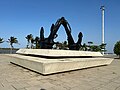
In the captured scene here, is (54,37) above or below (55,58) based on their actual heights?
above

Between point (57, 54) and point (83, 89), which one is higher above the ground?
point (57, 54)

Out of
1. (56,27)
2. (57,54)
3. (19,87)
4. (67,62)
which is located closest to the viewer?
(19,87)

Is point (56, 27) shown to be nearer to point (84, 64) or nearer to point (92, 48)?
point (84, 64)

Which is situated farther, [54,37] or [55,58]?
[54,37]

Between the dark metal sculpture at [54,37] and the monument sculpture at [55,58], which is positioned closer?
the monument sculpture at [55,58]

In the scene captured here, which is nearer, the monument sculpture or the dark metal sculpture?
the monument sculpture

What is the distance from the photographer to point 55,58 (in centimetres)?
920

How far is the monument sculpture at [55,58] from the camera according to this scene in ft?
24.5

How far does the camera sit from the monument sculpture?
7482 mm

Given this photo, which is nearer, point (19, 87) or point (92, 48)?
point (19, 87)

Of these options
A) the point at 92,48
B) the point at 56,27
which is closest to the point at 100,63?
the point at 56,27

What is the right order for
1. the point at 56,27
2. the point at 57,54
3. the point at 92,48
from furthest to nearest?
the point at 92,48 → the point at 56,27 → the point at 57,54

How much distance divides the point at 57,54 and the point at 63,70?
1.27 meters

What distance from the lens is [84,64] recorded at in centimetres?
988
